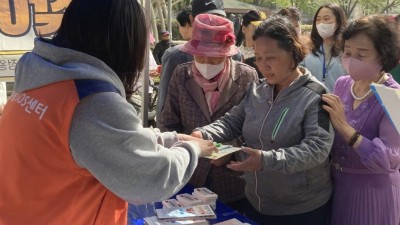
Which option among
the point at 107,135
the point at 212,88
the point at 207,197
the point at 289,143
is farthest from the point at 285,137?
the point at 107,135

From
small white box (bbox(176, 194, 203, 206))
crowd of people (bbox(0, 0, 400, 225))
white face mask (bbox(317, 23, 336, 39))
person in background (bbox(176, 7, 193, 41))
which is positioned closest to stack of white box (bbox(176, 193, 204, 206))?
small white box (bbox(176, 194, 203, 206))

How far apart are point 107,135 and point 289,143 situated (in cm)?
96

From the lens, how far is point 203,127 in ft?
6.59

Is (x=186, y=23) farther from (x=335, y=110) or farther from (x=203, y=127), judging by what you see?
(x=335, y=110)

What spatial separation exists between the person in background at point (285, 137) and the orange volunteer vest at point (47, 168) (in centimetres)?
74

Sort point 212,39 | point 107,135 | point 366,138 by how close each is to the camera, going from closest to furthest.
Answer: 1. point 107,135
2. point 366,138
3. point 212,39

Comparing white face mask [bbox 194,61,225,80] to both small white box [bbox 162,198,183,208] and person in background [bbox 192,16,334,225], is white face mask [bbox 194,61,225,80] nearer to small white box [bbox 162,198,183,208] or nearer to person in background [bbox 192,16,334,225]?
person in background [bbox 192,16,334,225]

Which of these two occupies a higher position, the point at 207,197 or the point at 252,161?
the point at 252,161

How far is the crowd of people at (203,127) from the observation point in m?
1.04

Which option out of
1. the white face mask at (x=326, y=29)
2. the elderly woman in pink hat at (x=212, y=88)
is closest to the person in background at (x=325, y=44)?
the white face mask at (x=326, y=29)

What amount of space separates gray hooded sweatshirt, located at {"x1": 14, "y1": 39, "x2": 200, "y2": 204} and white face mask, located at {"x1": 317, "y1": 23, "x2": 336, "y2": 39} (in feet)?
9.05

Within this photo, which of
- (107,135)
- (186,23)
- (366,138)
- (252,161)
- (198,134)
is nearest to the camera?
(107,135)

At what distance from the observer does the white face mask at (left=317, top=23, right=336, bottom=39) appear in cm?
346

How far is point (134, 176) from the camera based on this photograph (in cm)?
105
